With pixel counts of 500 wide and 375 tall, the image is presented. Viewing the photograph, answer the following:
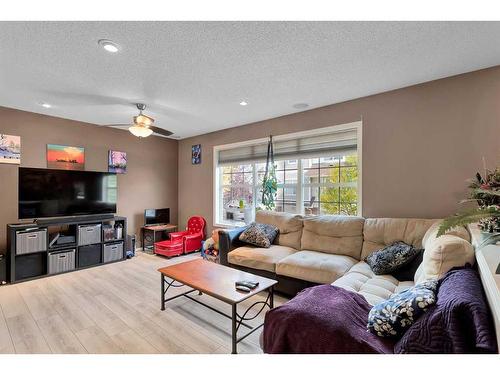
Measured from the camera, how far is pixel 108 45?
2043 millimetres

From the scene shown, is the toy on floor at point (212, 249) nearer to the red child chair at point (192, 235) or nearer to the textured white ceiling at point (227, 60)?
the red child chair at point (192, 235)

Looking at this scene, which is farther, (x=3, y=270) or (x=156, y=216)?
(x=156, y=216)

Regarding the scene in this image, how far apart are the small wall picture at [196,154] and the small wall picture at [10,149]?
2876 millimetres

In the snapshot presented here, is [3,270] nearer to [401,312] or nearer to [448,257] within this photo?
[401,312]

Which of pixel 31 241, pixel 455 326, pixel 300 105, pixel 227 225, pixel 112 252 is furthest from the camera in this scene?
pixel 227 225

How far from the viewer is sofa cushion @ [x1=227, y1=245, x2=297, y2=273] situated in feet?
9.83

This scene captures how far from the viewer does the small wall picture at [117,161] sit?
4.71m

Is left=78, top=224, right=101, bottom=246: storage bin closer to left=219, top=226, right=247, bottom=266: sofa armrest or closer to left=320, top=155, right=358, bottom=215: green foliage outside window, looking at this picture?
left=219, top=226, right=247, bottom=266: sofa armrest

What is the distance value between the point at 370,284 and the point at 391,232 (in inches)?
33.5

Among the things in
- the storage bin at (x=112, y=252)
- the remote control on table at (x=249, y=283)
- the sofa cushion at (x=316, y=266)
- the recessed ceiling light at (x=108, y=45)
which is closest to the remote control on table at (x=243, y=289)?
the remote control on table at (x=249, y=283)

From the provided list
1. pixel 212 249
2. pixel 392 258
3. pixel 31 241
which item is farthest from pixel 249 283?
pixel 31 241

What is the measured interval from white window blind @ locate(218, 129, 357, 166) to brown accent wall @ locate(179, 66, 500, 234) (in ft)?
0.65

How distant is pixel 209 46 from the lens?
6.80 ft
